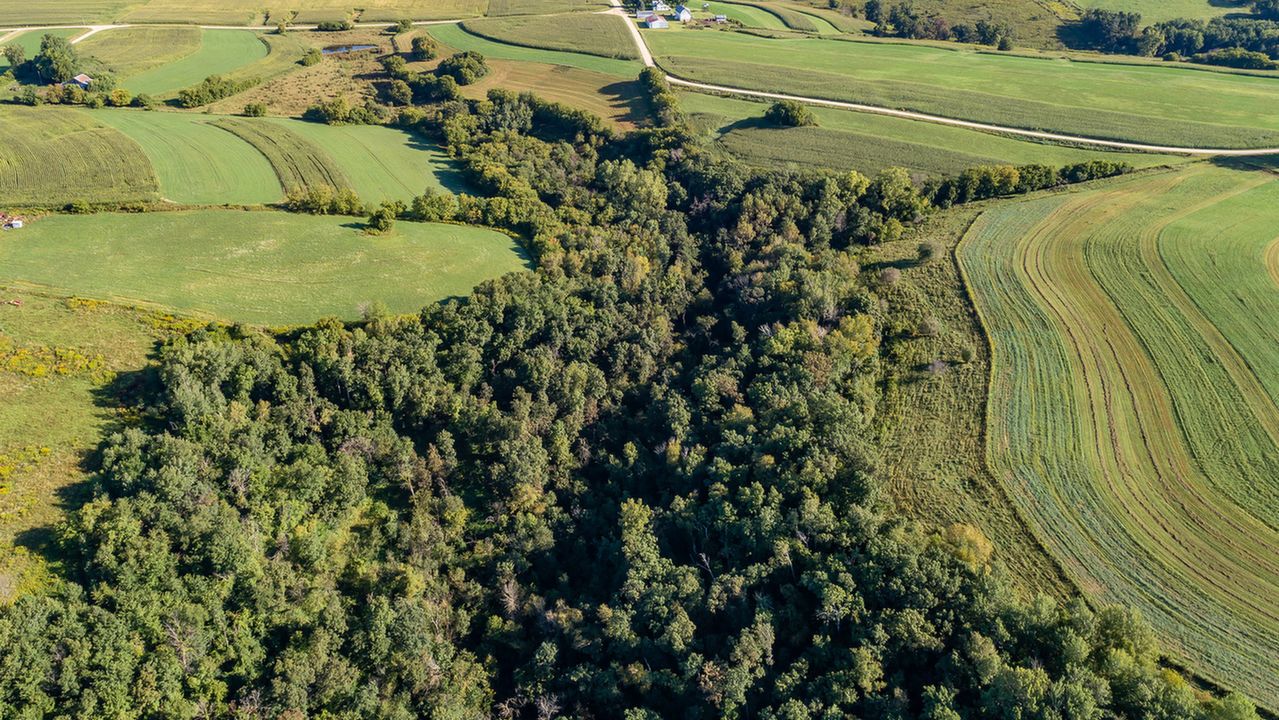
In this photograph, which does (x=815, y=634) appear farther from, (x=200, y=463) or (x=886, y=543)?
(x=200, y=463)

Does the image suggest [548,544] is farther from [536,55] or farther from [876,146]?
[536,55]

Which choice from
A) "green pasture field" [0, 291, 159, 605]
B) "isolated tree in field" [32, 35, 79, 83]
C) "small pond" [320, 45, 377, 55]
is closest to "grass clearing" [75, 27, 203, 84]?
"isolated tree in field" [32, 35, 79, 83]

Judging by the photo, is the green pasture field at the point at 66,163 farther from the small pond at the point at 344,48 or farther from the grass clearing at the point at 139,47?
the small pond at the point at 344,48

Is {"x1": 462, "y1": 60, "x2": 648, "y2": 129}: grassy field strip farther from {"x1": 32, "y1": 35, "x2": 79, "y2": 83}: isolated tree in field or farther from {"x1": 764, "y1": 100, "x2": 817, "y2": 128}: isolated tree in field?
{"x1": 32, "y1": 35, "x2": 79, "y2": 83}: isolated tree in field

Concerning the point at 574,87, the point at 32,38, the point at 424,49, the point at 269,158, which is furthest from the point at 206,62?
the point at 574,87

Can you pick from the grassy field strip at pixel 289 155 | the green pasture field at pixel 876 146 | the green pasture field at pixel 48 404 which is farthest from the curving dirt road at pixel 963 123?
the green pasture field at pixel 48 404

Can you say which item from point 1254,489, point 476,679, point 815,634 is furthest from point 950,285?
point 476,679
